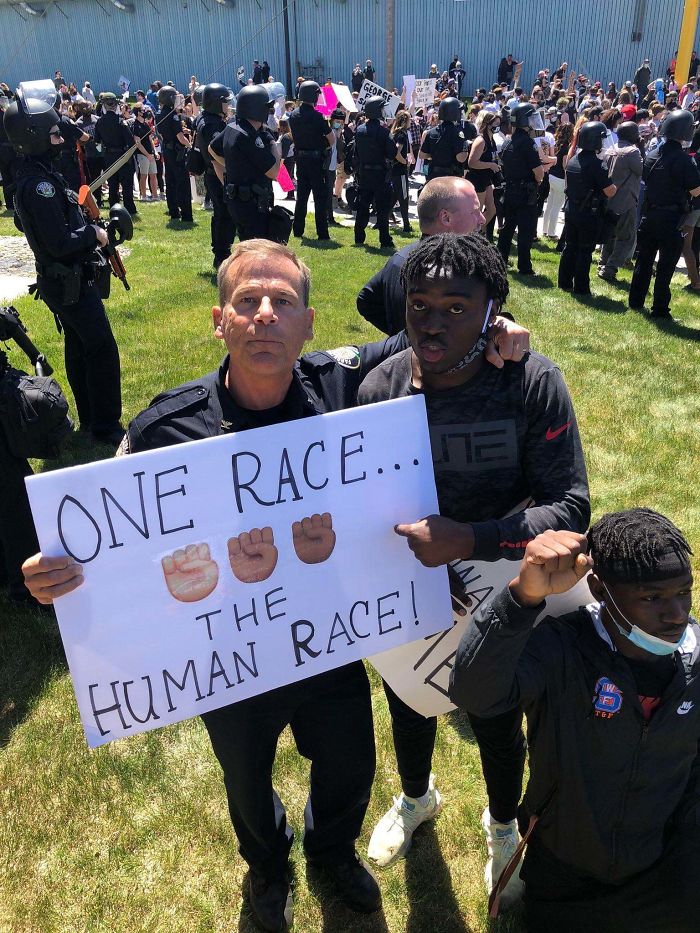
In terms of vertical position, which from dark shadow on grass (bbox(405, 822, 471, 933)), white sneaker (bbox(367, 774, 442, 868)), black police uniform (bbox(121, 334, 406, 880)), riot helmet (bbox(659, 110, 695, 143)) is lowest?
dark shadow on grass (bbox(405, 822, 471, 933))

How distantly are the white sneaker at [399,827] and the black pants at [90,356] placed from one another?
145 inches

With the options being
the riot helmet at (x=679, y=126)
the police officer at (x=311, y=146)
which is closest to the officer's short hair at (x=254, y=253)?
the riot helmet at (x=679, y=126)

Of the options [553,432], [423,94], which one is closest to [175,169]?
[423,94]

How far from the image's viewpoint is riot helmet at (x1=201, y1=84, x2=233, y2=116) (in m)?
9.16

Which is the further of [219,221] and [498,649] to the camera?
[219,221]

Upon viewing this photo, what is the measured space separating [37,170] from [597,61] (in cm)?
3395

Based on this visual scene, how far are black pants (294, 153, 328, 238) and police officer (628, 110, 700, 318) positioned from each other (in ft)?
16.8

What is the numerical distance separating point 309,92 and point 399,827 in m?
10.6

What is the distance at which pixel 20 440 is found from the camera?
3.41 m

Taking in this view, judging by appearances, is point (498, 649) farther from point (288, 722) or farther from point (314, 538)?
point (288, 722)

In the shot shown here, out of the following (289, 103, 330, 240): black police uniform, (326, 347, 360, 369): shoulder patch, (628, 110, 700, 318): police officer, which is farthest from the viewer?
(289, 103, 330, 240): black police uniform

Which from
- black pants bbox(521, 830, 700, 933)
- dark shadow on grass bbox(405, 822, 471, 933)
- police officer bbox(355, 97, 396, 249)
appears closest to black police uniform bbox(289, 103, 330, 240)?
police officer bbox(355, 97, 396, 249)

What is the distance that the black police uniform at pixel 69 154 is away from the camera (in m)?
9.29

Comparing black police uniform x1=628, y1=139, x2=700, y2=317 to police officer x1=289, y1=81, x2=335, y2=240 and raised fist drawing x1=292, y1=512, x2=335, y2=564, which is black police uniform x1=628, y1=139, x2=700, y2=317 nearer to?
police officer x1=289, y1=81, x2=335, y2=240
